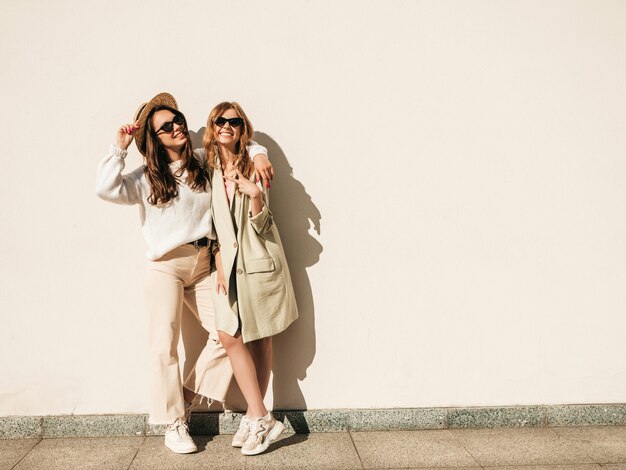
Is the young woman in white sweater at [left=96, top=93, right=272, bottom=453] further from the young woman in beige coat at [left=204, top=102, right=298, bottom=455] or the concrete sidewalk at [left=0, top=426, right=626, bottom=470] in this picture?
the concrete sidewalk at [left=0, top=426, right=626, bottom=470]

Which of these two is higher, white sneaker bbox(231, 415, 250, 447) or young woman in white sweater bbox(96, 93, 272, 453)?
young woman in white sweater bbox(96, 93, 272, 453)

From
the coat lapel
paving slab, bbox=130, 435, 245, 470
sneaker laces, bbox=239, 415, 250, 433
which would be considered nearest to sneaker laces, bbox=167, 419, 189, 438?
paving slab, bbox=130, 435, 245, 470

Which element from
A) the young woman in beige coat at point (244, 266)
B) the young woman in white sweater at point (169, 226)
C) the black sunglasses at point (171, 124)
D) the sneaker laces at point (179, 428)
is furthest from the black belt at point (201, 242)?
the sneaker laces at point (179, 428)

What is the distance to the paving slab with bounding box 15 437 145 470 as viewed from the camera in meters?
3.67

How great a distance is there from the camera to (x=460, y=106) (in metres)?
4.12

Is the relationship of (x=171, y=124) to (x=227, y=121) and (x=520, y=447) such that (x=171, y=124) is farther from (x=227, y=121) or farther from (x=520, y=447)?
(x=520, y=447)

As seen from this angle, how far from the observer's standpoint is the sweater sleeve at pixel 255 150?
3.72 meters

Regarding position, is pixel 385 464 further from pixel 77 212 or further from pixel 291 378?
pixel 77 212

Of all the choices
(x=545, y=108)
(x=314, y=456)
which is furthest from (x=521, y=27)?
(x=314, y=456)

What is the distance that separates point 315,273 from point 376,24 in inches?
68.0

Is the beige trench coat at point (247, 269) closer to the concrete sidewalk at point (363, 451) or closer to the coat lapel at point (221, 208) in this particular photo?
the coat lapel at point (221, 208)

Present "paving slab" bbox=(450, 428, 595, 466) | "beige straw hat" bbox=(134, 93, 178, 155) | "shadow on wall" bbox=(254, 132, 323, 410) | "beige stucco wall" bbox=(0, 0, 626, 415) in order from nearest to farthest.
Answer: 1. "paving slab" bbox=(450, 428, 595, 466)
2. "beige straw hat" bbox=(134, 93, 178, 155)
3. "beige stucco wall" bbox=(0, 0, 626, 415)
4. "shadow on wall" bbox=(254, 132, 323, 410)

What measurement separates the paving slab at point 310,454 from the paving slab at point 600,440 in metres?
1.47

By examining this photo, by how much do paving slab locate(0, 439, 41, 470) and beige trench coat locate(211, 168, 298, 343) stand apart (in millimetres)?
1493
